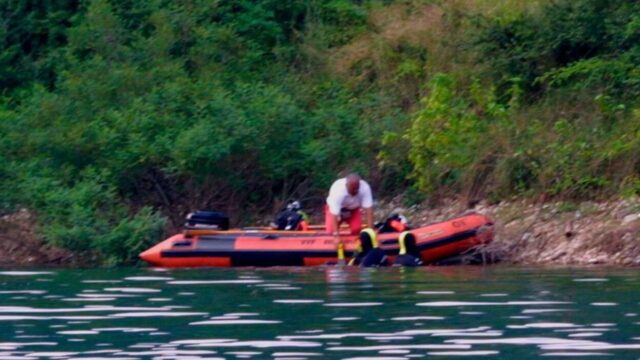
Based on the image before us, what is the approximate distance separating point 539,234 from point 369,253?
9.35ft

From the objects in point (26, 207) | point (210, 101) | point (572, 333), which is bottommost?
point (572, 333)

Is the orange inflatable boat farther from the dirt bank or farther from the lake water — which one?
the dirt bank

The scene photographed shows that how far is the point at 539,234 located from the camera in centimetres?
2238

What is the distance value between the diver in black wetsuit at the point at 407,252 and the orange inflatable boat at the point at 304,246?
30 cm

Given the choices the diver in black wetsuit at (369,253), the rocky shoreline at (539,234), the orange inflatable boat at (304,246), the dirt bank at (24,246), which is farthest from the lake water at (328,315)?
the dirt bank at (24,246)

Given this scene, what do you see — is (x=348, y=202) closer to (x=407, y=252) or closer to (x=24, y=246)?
(x=407, y=252)

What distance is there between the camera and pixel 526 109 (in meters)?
25.5

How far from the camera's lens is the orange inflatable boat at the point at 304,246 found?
21734mm

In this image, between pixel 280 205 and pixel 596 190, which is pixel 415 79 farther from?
pixel 596 190

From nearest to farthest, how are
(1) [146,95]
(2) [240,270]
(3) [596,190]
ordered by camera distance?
(2) [240,270] → (3) [596,190] → (1) [146,95]

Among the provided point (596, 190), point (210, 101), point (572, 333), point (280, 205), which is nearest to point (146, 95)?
point (210, 101)

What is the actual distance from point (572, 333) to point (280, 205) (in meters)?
14.4

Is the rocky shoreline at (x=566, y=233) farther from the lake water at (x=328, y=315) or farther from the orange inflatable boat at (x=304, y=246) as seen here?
the lake water at (x=328, y=315)

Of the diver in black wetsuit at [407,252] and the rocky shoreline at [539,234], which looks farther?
the rocky shoreline at [539,234]
